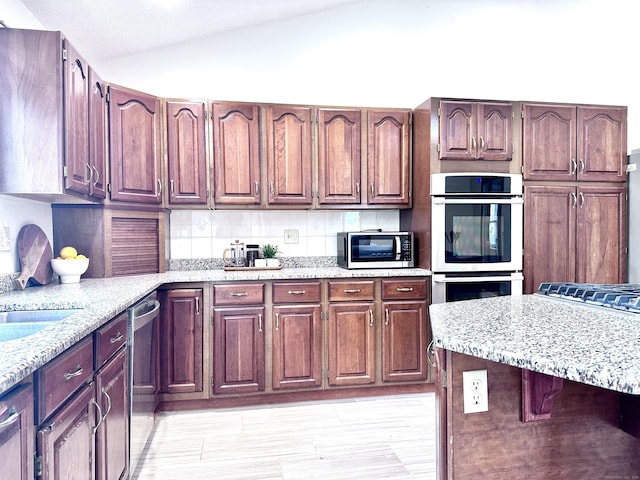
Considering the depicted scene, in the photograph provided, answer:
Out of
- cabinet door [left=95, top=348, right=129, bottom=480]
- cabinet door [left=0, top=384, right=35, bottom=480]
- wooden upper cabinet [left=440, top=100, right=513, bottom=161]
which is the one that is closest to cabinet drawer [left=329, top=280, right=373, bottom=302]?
wooden upper cabinet [left=440, top=100, right=513, bottom=161]

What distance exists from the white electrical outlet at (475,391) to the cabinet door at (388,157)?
2.12 m

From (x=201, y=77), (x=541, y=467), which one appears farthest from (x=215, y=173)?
(x=541, y=467)

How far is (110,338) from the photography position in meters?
1.56

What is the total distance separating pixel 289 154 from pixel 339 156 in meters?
0.39

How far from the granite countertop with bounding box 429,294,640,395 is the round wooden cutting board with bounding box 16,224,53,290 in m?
2.09

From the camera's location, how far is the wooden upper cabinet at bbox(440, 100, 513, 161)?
2.99m

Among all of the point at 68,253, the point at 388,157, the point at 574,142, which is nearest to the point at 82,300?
the point at 68,253

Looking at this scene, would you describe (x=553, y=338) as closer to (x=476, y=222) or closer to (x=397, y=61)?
(x=476, y=222)

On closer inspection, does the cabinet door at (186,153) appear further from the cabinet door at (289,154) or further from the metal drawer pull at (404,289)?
the metal drawer pull at (404,289)

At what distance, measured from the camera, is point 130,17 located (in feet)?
8.75

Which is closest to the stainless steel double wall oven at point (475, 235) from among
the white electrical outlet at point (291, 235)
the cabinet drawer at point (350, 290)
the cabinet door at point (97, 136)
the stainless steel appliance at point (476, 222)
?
the stainless steel appliance at point (476, 222)

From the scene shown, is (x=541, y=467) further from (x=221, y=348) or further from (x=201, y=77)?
(x=201, y=77)

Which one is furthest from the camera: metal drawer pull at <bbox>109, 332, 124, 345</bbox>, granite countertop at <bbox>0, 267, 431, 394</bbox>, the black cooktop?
metal drawer pull at <bbox>109, 332, 124, 345</bbox>

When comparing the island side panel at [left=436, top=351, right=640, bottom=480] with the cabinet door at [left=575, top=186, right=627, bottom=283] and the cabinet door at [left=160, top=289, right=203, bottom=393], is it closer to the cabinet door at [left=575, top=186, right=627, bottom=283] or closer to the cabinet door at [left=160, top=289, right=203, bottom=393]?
the cabinet door at [left=160, top=289, right=203, bottom=393]
